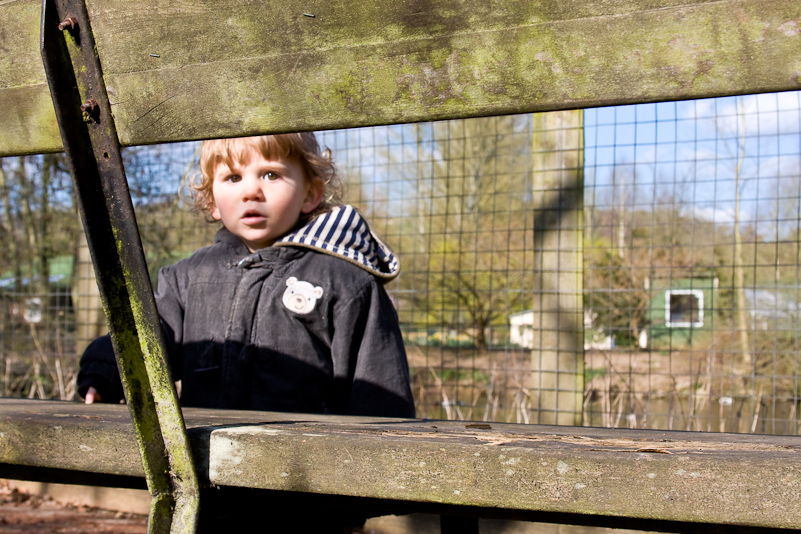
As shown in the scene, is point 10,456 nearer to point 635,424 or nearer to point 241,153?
point 241,153

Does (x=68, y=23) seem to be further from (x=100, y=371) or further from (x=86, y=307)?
(x=86, y=307)

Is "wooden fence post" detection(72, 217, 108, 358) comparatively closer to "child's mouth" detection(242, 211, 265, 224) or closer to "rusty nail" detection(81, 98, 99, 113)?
"child's mouth" detection(242, 211, 265, 224)

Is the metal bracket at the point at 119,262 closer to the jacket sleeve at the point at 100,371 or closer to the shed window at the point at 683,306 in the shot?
the jacket sleeve at the point at 100,371

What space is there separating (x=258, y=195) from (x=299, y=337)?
17.8 inches

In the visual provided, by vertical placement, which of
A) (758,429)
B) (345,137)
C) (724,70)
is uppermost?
(345,137)

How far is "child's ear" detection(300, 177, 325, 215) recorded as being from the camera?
7.09ft

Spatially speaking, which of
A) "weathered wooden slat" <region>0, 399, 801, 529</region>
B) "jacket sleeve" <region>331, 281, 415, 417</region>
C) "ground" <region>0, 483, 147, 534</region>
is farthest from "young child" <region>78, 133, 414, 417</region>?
"ground" <region>0, 483, 147, 534</region>

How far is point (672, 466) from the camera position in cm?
75

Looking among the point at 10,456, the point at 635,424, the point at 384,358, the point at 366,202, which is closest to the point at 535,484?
the point at 10,456

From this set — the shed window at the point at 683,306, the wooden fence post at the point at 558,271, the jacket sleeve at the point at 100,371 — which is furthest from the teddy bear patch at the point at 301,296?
the shed window at the point at 683,306

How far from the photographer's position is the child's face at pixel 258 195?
6.66 feet

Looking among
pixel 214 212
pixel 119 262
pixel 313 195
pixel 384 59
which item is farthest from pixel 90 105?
pixel 214 212

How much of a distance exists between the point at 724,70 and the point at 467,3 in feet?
0.96

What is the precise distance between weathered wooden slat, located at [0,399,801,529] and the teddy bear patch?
31.6 inches
